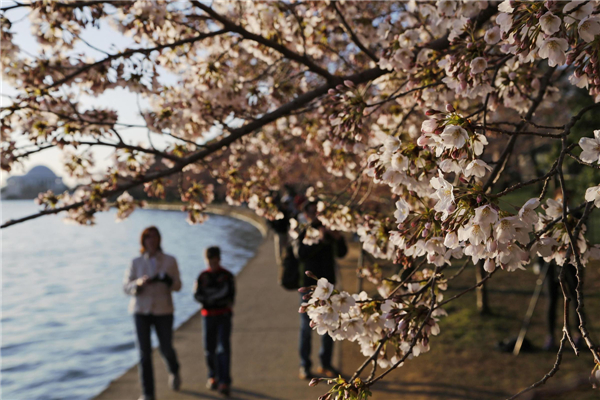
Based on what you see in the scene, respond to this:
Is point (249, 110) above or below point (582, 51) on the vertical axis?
above

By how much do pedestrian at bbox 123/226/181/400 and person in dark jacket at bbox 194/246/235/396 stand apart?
330 millimetres

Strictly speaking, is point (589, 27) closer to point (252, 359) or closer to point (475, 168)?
point (475, 168)

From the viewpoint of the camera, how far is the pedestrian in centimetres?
528

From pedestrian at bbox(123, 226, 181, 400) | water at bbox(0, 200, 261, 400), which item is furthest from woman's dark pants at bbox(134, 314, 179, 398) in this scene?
water at bbox(0, 200, 261, 400)

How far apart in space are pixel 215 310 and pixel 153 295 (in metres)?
0.66

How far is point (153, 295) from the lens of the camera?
5312 mm

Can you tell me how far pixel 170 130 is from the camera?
13.4 feet

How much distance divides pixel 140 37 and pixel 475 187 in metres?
2.94

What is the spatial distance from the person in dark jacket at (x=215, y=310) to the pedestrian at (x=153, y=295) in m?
0.33

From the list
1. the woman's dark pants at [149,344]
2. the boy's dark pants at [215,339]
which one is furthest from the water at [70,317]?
the boy's dark pants at [215,339]

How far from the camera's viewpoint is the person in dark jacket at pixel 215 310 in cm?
538

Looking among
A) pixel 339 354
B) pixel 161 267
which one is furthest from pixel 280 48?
pixel 339 354

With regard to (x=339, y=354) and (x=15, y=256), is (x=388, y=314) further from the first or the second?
(x=15, y=256)

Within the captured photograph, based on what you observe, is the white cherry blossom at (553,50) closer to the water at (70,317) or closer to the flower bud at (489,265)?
the flower bud at (489,265)
